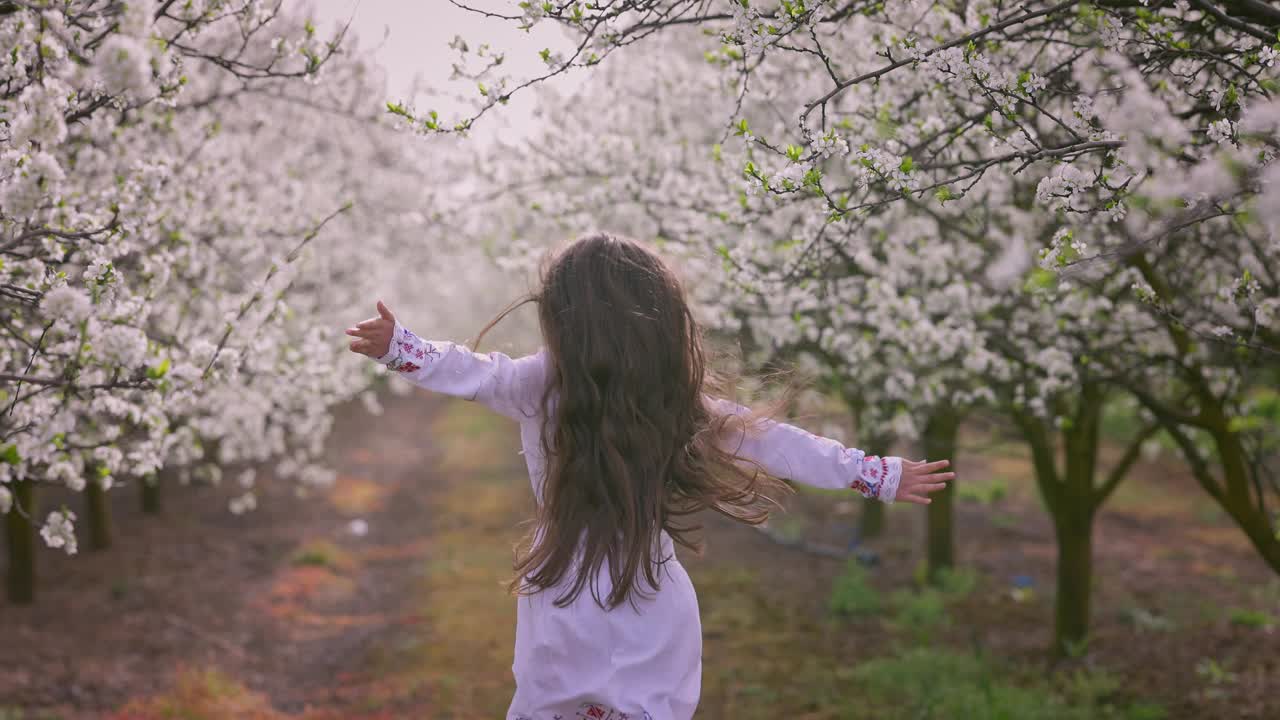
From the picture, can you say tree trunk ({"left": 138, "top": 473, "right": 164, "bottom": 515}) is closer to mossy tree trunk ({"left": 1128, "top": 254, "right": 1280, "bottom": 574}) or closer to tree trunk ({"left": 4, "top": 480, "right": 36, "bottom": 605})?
tree trunk ({"left": 4, "top": 480, "right": 36, "bottom": 605})

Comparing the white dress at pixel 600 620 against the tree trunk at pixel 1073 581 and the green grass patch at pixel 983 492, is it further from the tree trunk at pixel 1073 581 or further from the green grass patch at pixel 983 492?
the green grass patch at pixel 983 492

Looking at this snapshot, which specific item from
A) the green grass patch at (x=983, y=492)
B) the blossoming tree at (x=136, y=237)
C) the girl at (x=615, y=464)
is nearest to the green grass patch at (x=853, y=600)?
the blossoming tree at (x=136, y=237)

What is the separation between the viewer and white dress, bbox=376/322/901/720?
2922 millimetres

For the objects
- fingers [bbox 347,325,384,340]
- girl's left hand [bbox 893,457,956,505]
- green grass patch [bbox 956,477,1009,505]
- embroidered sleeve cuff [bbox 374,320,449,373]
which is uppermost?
green grass patch [bbox 956,477,1009,505]

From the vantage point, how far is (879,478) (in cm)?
315

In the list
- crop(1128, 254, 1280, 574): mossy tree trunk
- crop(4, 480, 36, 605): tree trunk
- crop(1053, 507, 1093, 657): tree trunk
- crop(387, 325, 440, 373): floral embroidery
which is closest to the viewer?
crop(387, 325, 440, 373): floral embroidery

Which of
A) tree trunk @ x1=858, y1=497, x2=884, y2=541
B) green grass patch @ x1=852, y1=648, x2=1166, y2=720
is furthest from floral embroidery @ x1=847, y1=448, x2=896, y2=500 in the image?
tree trunk @ x1=858, y1=497, x2=884, y2=541

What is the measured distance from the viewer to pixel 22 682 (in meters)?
7.47

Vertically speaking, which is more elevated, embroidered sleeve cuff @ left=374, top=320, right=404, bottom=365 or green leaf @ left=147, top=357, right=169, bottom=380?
embroidered sleeve cuff @ left=374, top=320, right=404, bottom=365

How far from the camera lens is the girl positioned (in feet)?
9.69

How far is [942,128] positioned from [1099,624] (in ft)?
21.4

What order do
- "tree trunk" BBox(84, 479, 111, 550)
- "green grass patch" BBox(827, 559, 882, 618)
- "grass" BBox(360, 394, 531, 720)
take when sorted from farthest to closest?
1. "tree trunk" BBox(84, 479, 111, 550)
2. "green grass patch" BBox(827, 559, 882, 618)
3. "grass" BBox(360, 394, 531, 720)

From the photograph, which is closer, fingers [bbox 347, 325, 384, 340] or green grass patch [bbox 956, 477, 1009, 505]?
fingers [bbox 347, 325, 384, 340]

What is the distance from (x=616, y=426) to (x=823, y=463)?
702 millimetres
